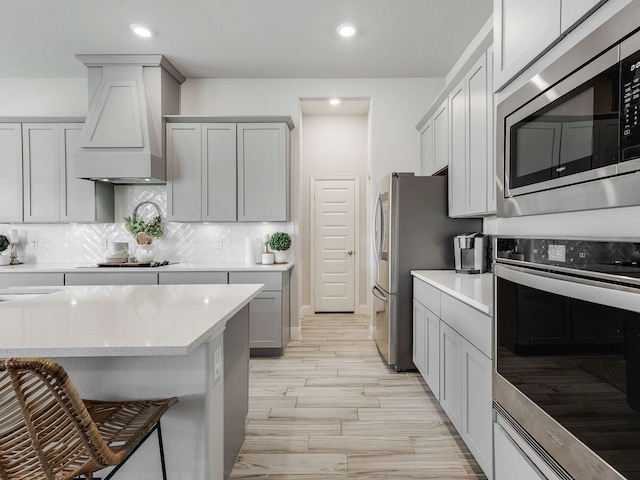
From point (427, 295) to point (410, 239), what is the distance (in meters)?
0.60

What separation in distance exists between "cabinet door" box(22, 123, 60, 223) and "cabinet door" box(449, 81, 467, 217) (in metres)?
3.88

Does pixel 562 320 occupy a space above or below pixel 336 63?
below

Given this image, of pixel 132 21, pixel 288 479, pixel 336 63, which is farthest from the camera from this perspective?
pixel 336 63

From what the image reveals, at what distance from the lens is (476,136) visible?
8.27ft

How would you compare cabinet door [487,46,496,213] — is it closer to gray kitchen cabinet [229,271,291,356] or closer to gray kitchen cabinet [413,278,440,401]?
gray kitchen cabinet [413,278,440,401]

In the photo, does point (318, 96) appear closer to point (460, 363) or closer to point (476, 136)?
point (476, 136)

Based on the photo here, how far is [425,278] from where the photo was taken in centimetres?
278

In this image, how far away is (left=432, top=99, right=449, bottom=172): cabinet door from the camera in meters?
3.21

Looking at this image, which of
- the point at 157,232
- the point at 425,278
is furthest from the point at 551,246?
the point at 157,232

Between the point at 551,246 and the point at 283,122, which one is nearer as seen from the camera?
the point at 551,246

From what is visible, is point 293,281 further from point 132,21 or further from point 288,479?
point 132,21

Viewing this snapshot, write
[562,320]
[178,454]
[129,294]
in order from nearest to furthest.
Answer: [562,320] → [178,454] → [129,294]

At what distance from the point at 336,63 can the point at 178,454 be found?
369 centimetres

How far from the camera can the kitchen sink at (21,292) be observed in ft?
9.62
